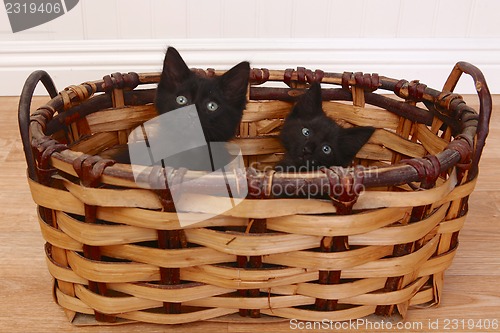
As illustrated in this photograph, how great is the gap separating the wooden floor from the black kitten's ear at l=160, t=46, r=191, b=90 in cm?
43

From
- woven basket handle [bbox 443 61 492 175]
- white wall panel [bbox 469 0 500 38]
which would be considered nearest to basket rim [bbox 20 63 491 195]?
woven basket handle [bbox 443 61 492 175]

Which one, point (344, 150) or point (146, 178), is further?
point (344, 150)

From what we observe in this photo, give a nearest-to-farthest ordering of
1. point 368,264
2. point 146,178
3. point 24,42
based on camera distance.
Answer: point 146,178, point 368,264, point 24,42

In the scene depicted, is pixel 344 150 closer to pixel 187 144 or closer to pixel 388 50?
pixel 187 144

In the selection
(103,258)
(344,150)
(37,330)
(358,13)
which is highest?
(358,13)

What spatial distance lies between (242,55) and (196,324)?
121cm

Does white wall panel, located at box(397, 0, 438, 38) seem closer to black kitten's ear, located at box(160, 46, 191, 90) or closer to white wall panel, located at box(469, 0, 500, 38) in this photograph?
white wall panel, located at box(469, 0, 500, 38)

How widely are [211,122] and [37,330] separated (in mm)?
454

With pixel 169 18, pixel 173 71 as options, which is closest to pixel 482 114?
pixel 173 71

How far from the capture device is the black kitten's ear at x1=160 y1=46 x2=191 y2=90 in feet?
3.27

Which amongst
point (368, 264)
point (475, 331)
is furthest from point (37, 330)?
point (475, 331)

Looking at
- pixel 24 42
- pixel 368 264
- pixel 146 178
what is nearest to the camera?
pixel 146 178

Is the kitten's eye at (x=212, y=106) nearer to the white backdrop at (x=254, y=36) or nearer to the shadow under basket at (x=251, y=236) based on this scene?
the shadow under basket at (x=251, y=236)

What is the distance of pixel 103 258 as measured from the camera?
881 millimetres
